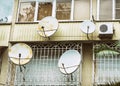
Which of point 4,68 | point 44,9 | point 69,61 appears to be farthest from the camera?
point 44,9

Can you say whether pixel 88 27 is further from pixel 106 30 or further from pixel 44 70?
pixel 44 70

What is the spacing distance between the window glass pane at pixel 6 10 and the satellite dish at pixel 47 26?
5.34 feet

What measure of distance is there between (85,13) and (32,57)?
2.70m

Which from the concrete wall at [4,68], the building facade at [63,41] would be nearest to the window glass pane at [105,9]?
the building facade at [63,41]

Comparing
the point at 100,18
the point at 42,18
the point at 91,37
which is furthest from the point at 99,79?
the point at 42,18

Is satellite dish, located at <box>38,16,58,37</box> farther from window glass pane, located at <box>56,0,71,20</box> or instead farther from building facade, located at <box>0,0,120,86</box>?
window glass pane, located at <box>56,0,71,20</box>

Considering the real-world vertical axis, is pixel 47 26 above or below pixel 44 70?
above

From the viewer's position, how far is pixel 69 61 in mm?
12531

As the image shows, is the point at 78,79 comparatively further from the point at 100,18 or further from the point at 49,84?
the point at 100,18

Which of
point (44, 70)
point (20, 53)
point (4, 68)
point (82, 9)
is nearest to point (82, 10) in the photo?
point (82, 9)

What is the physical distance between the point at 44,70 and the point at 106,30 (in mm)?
2748

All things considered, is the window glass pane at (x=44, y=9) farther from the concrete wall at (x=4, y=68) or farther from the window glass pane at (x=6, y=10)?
the concrete wall at (x=4, y=68)

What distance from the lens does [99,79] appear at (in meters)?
12.5

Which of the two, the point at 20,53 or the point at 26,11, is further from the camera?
the point at 26,11
